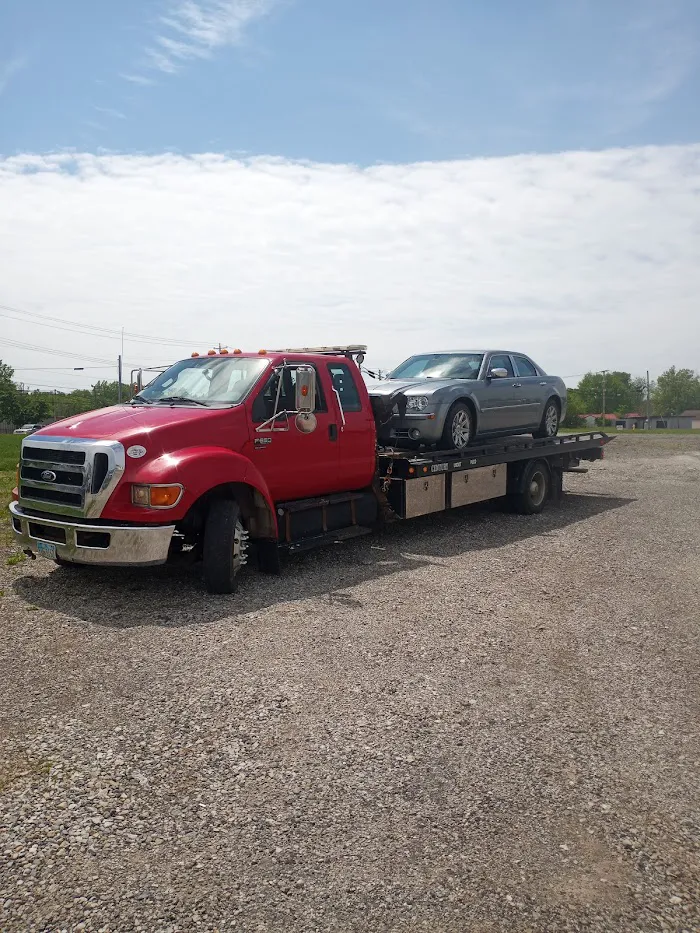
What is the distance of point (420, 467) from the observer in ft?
31.9

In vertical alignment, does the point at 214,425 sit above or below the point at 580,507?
above

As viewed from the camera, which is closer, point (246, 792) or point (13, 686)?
point (246, 792)

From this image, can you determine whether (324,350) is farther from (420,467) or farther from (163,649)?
(163,649)

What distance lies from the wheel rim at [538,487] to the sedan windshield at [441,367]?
212 cm

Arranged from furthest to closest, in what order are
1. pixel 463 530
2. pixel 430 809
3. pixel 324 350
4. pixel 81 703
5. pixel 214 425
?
pixel 463 530
pixel 324 350
pixel 214 425
pixel 81 703
pixel 430 809

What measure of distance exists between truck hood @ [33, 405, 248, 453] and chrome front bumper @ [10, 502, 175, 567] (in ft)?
2.36

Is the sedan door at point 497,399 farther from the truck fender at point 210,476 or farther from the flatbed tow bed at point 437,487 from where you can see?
the truck fender at point 210,476

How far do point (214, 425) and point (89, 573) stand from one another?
1.88 metres

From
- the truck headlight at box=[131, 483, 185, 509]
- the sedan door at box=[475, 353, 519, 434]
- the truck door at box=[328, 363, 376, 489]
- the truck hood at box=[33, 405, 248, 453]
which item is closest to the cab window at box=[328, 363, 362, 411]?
the truck door at box=[328, 363, 376, 489]

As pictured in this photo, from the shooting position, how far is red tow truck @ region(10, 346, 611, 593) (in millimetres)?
6812

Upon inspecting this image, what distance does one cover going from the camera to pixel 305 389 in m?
7.91

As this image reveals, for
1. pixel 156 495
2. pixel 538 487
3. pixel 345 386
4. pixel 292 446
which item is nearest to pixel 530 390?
pixel 538 487

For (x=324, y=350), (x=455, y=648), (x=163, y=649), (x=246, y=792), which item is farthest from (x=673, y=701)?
(x=324, y=350)

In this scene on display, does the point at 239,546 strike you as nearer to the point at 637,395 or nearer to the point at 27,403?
the point at 27,403
